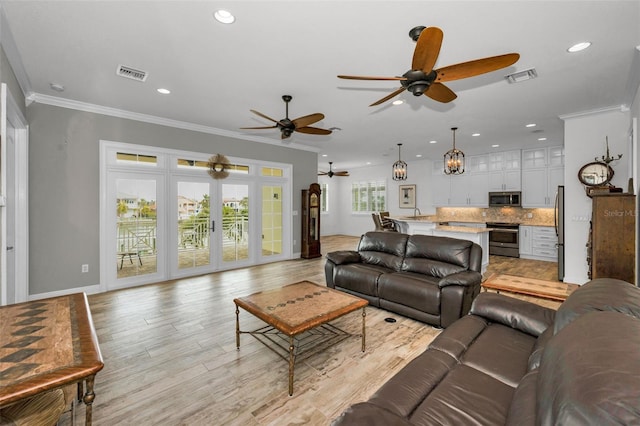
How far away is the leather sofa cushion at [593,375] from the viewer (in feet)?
2.09

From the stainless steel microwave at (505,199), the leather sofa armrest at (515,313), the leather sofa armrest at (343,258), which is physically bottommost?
the leather sofa armrest at (515,313)

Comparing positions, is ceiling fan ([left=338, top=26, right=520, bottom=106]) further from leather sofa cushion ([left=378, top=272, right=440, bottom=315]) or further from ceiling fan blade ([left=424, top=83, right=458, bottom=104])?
leather sofa cushion ([left=378, top=272, right=440, bottom=315])

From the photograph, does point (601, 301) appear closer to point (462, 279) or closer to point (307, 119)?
point (462, 279)

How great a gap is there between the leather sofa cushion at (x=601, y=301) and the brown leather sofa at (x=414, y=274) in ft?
4.56

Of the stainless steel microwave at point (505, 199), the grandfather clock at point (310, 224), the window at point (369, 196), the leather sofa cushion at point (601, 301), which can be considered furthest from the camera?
the window at point (369, 196)

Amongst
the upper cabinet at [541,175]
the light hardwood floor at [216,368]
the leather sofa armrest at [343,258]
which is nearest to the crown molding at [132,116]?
the light hardwood floor at [216,368]

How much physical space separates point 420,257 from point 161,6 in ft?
12.2

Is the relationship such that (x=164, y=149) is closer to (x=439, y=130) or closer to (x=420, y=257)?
(x=420, y=257)

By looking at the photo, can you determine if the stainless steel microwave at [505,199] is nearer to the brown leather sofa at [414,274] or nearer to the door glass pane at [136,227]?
the brown leather sofa at [414,274]

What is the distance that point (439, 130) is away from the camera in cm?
572

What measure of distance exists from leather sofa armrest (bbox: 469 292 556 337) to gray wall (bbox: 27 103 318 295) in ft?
17.1

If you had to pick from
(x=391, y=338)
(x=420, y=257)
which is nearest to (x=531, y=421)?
(x=391, y=338)

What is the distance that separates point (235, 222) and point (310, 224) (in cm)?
190

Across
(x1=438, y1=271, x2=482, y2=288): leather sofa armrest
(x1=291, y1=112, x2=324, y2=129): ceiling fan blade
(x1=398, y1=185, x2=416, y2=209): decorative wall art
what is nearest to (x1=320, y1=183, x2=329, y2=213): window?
(x1=398, y1=185, x2=416, y2=209): decorative wall art
